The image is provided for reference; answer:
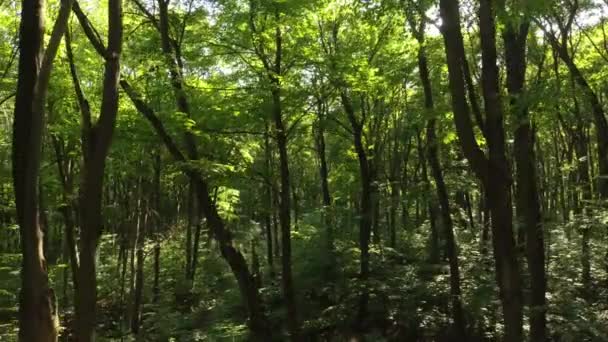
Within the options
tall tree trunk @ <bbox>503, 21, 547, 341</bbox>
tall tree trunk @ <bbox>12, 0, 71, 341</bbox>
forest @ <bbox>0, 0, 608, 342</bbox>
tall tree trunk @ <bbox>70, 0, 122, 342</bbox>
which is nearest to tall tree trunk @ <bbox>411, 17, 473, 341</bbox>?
forest @ <bbox>0, 0, 608, 342</bbox>

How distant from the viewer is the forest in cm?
602

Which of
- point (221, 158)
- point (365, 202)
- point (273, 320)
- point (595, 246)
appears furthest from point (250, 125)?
point (595, 246)

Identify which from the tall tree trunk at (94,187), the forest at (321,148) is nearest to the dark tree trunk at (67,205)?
the forest at (321,148)

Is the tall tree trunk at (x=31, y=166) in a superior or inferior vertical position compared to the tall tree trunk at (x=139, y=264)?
superior

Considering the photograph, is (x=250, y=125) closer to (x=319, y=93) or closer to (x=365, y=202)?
(x=319, y=93)

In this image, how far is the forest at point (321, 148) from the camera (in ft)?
19.7

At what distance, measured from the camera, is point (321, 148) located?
20.8m

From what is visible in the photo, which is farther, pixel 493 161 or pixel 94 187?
pixel 94 187

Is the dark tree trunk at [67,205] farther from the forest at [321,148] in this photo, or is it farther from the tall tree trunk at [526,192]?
the tall tree trunk at [526,192]

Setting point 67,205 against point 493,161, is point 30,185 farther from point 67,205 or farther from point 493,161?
point 67,205

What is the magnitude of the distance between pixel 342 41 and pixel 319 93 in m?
4.16

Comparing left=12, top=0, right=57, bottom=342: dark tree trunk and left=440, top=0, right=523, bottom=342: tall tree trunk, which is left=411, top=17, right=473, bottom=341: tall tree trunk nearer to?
left=440, top=0, right=523, bottom=342: tall tree trunk

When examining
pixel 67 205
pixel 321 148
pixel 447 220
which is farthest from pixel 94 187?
pixel 321 148

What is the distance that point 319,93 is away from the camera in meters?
13.5
